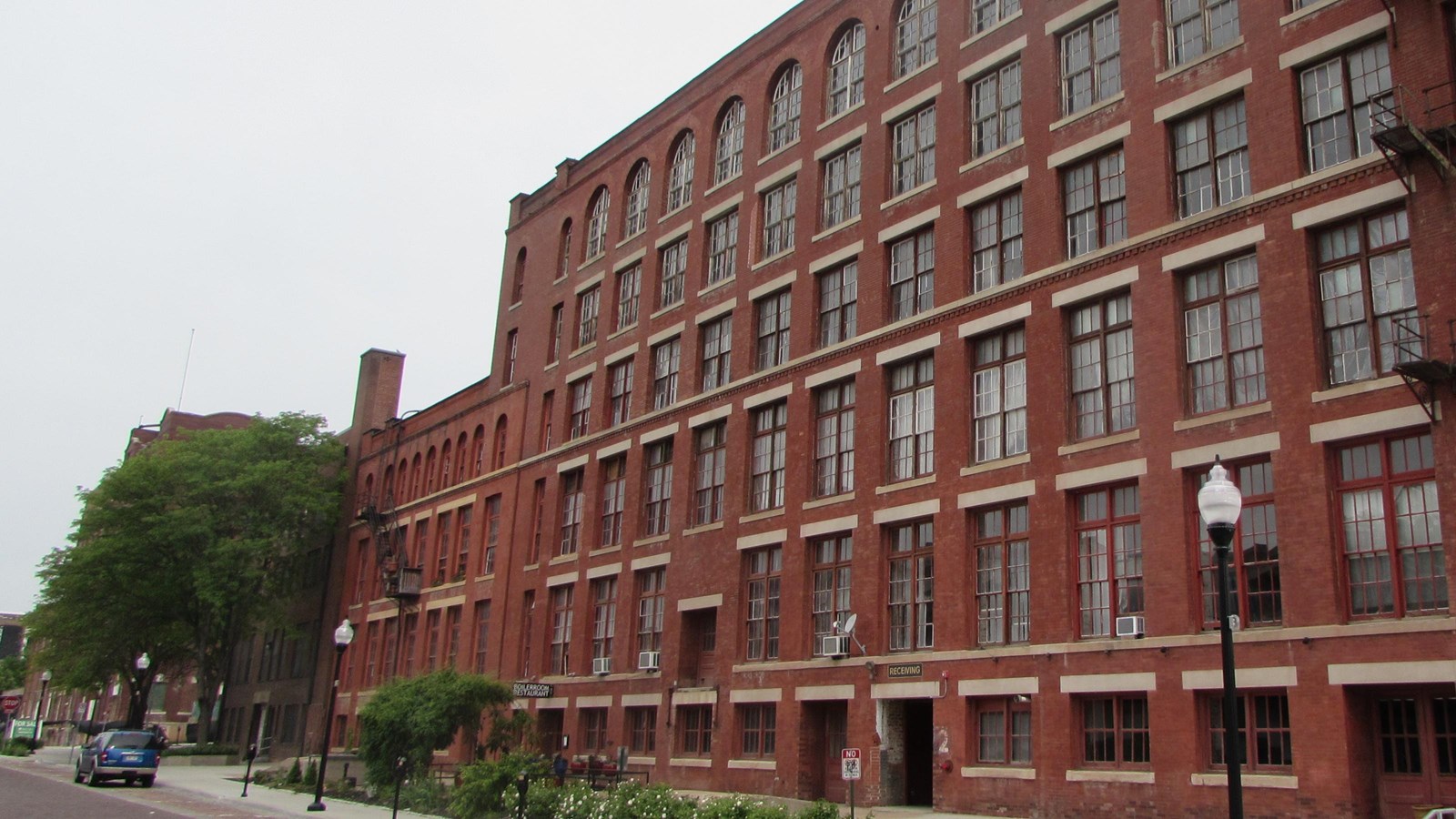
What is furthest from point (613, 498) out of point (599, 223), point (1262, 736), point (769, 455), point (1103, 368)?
point (1262, 736)

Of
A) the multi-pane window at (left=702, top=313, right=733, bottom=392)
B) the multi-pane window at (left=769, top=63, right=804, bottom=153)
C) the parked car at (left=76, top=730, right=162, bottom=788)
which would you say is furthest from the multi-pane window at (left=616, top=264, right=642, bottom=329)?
the parked car at (left=76, top=730, right=162, bottom=788)

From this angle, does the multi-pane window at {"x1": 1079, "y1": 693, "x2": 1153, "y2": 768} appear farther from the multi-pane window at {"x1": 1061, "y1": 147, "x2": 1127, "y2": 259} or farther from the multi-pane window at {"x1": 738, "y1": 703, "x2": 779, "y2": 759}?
the multi-pane window at {"x1": 738, "y1": 703, "x2": 779, "y2": 759}

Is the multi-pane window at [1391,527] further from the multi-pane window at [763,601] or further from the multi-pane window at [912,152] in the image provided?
the multi-pane window at [763,601]

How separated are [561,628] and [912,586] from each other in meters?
17.1

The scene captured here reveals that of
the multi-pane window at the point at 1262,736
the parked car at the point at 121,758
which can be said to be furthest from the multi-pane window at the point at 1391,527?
the parked car at the point at 121,758

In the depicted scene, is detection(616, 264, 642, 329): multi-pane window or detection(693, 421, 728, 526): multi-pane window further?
detection(616, 264, 642, 329): multi-pane window

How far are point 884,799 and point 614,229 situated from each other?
Answer: 957 inches

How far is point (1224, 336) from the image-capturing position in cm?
2323

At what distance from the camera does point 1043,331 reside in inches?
1042

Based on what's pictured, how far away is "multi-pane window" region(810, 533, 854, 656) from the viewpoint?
30750mm

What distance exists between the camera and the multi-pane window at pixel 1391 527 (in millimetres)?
19469

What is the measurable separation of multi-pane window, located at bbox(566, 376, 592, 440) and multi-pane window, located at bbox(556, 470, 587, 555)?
1588 mm

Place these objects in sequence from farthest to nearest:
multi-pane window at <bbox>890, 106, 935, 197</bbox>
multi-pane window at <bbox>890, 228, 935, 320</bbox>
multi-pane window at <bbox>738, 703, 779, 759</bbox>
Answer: multi-pane window at <bbox>738, 703, 779, 759</bbox> < multi-pane window at <bbox>890, 106, 935, 197</bbox> < multi-pane window at <bbox>890, 228, 935, 320</bbox>

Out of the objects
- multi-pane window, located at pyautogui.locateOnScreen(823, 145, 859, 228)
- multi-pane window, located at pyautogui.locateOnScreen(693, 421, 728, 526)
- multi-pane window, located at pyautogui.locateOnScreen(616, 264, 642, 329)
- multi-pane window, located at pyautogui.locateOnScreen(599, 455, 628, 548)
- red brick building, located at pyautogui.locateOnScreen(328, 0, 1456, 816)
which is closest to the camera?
red brick building, located at pyautogui.locateOnScreen(328, 0, 1456, 816)
